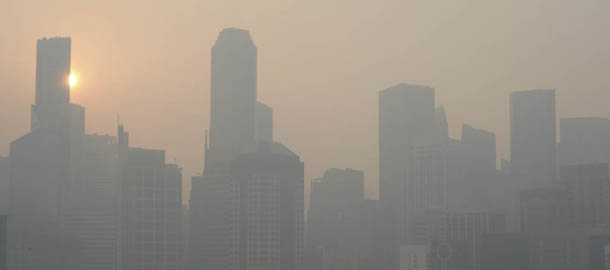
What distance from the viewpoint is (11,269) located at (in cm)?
19725

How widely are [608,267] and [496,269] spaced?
847 inches

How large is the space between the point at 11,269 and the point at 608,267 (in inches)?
4573

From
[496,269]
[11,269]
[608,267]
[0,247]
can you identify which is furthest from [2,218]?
[608,267]

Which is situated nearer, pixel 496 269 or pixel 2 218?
pixel 2 218

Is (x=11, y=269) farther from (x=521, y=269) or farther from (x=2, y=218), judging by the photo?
(x=521, y=269)

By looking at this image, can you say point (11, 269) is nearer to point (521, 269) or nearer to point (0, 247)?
point (0, 247)

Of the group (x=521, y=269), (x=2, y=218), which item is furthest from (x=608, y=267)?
(x=2, y=218)

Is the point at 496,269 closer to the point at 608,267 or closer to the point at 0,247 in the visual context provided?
the point at 608,267

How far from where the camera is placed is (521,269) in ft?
654

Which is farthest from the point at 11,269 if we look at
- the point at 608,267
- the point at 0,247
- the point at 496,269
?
the point at 608,267

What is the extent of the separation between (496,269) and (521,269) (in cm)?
531

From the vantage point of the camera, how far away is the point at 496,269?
198000 mm

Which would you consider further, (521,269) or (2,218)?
(521,269)

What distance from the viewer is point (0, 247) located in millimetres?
174625
